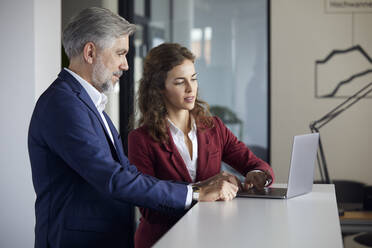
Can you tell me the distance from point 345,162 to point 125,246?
298 centimetres

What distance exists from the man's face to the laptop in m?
0.74

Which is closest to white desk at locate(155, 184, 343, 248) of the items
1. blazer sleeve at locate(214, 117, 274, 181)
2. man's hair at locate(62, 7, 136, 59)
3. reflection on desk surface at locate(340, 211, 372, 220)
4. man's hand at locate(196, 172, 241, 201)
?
man's hand at locate(196, 172, 241, 201)

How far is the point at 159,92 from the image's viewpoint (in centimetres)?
244

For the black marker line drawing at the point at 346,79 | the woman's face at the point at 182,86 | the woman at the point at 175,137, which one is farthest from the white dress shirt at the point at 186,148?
the black marker line drawing at the point at 346,79

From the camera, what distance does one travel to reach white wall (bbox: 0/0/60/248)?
3260 millimetres

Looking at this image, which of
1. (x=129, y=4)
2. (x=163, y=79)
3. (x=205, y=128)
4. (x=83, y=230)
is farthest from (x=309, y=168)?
(x=129, y=4)

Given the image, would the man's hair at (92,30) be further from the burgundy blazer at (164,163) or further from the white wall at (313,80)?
the white wall at (313,80)

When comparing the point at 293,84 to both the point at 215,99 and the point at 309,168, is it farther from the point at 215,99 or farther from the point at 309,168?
the point at 309,168

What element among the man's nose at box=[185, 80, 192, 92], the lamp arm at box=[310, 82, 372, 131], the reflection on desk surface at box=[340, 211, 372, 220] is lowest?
the reflection on desk surface at box=[340, 211, 372, 220]

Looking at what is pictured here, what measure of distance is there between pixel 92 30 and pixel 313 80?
295 cm

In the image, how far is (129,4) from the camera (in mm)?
4828

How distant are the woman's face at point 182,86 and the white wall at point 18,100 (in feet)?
4.20

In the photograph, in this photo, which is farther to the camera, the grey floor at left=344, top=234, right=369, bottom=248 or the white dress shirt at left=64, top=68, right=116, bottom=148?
the grey floor at left=344, top=234, right=369, bottom=248

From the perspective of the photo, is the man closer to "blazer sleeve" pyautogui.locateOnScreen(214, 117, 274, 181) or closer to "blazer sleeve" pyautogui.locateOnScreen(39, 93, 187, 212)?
"blazer sleeve" pyautogui.locateOnScreen(39, 93, 187, 212)
